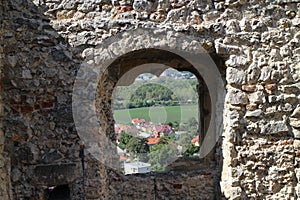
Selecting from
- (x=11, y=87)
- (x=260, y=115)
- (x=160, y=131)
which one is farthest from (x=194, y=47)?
(x=160, y=131)

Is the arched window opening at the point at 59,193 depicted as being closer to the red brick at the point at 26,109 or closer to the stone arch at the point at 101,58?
the stone arch at the point at 101,58

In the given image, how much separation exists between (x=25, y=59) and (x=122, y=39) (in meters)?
0.86

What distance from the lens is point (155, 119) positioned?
505 centimetres

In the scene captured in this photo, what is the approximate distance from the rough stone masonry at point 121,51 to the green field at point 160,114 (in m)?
1.62

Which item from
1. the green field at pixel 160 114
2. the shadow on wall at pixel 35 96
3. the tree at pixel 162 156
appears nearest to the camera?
the shadow on wall at pixel 35 96

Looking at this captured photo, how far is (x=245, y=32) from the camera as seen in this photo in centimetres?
339

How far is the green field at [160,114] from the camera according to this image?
5004mm

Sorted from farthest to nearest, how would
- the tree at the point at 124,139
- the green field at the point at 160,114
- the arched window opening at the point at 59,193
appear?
the tree at the point at 124,139
the green field at the point at 160,114
the arched window opening at the point at 59,193

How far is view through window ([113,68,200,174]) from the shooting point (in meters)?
5.03

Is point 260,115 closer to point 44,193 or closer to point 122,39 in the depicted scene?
point 122,39

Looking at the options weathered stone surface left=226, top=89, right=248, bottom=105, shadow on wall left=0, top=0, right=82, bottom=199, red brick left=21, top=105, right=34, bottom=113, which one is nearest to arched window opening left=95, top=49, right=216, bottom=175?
shadow on wall left=0, top=0, right=82, bottom=199

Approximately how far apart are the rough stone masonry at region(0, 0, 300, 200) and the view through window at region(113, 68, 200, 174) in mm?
1523

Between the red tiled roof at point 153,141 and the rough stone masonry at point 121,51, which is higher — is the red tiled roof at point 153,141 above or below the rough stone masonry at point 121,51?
below

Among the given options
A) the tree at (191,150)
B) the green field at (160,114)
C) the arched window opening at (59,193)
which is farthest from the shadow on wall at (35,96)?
the tree at (191,150)
